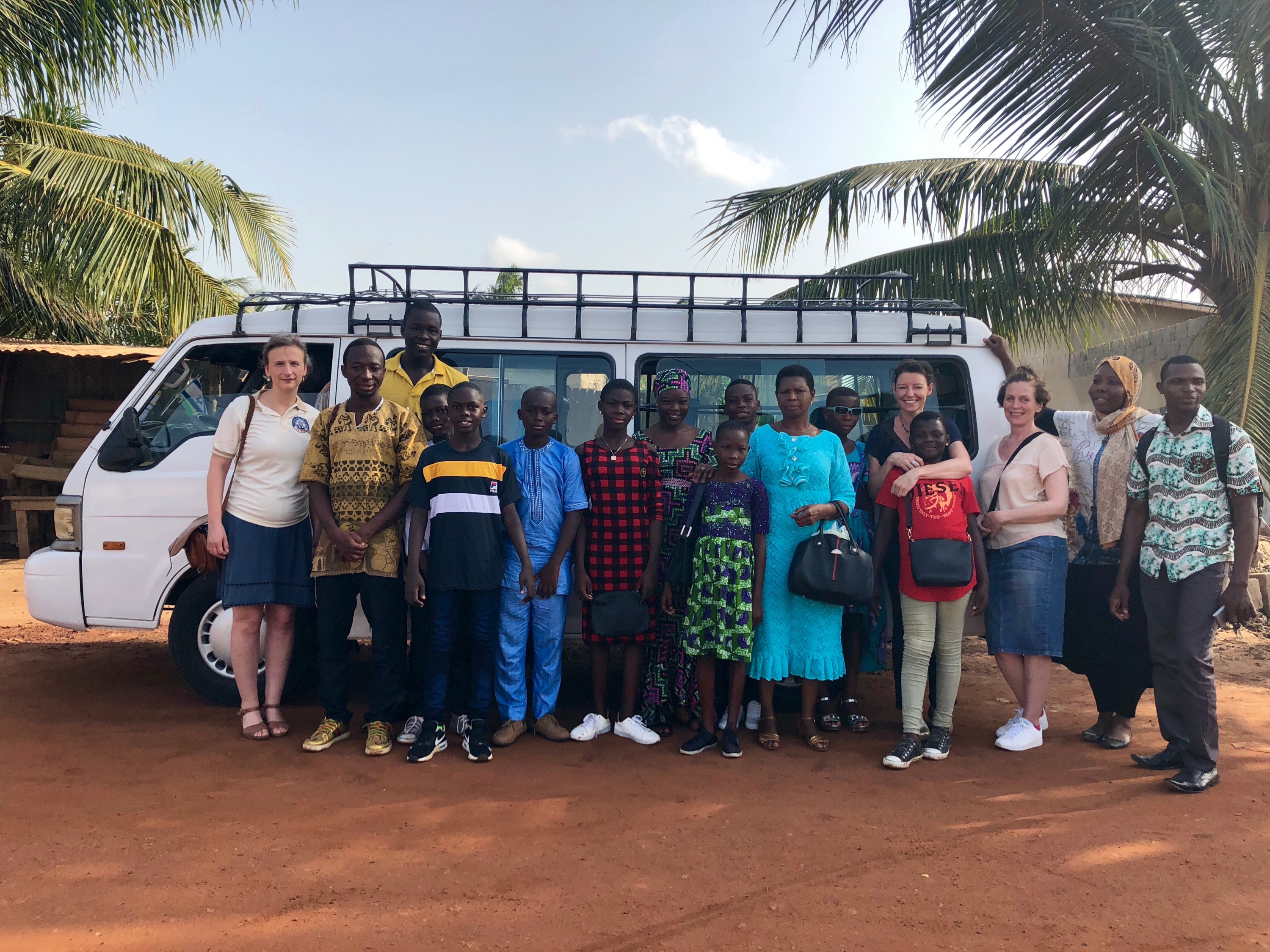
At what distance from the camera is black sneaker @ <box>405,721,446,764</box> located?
3.82 meters

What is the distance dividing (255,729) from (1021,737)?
12.2 feet

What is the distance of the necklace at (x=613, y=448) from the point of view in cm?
399

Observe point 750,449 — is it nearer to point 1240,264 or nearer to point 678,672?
point 678,672

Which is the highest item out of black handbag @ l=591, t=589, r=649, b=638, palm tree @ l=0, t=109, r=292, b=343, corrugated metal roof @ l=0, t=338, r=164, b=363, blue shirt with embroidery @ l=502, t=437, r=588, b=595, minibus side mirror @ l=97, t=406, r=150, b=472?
palm tree @ l=0, t=109, r=292, b=343

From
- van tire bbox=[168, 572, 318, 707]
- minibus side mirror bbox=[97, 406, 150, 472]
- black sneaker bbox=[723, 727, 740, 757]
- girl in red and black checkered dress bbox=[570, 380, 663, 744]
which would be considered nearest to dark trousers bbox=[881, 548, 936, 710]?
black sneaker bbox=[723, 727, 740, 757]

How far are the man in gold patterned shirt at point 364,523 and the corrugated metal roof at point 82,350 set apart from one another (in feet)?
25.4

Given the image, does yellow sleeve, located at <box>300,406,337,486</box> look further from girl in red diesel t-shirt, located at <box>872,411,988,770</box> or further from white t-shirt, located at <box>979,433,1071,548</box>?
white t-shirt, located at <box>979,433,1071,548</box>

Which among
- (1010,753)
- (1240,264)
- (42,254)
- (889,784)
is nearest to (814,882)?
(889,784)

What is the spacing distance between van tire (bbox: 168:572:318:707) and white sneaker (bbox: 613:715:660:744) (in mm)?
1697

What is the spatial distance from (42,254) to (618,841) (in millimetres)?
9222

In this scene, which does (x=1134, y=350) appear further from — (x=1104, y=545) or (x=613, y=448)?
(x=613, y=448)

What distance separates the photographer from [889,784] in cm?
372

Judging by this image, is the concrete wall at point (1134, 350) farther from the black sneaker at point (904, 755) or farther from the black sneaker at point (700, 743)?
the black sneaker at point (700, 743)

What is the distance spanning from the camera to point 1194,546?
3.64 m
